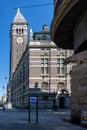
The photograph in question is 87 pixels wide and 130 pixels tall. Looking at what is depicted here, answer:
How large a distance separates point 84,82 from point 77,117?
3.21 meters

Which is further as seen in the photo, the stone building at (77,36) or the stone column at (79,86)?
the stone column at (79,86)

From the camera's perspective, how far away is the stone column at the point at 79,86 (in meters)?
26.3

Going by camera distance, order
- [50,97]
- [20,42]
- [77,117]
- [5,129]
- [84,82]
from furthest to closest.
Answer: [20,42] < [50,97] < [77,117] < [84,82] < [5,129]

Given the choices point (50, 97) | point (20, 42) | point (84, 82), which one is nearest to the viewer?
point (84, 82)

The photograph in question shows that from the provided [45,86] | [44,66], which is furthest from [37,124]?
[44,66]

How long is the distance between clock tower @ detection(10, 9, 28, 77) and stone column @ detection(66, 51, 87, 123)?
11760 cm

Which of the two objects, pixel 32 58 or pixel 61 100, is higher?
pixel 32 58

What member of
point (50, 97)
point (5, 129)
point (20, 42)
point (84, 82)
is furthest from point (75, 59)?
point (20, 42)

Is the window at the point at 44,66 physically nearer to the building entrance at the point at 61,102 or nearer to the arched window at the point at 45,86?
the arched window at the point at 45,86

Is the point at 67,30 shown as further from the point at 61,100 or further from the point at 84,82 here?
the point at 61,100

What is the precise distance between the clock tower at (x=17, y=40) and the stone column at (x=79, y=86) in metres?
118

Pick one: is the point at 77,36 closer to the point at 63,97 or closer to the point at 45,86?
the point at 45,86

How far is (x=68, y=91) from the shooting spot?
85.1 m

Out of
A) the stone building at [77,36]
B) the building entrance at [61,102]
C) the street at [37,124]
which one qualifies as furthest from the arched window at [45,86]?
the stone building at [77,36]
